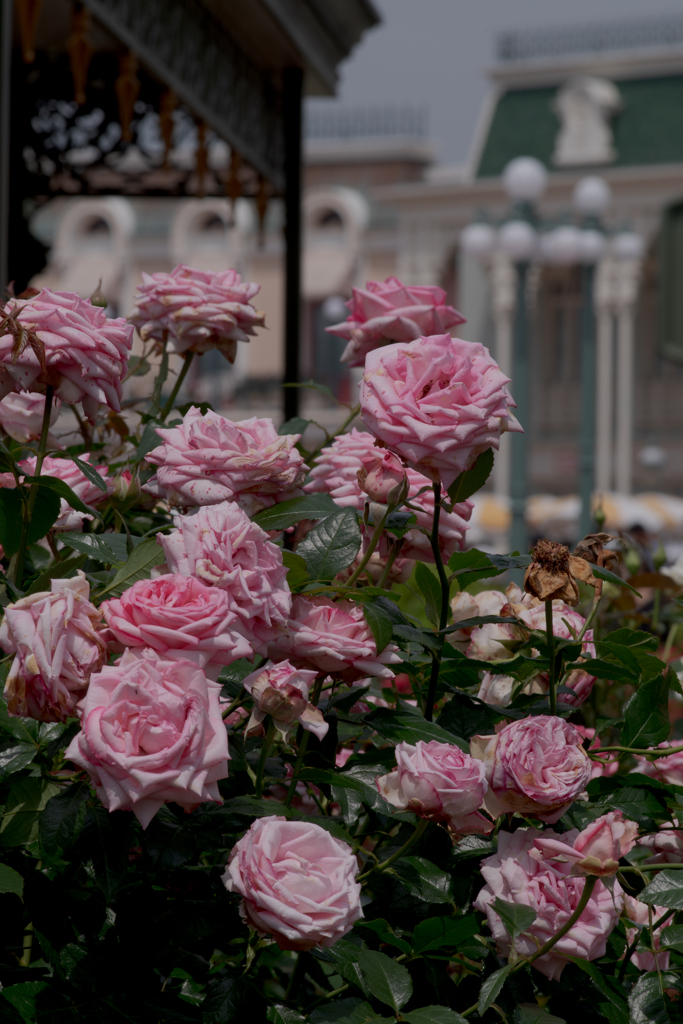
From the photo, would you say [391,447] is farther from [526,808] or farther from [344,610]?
[526,808]

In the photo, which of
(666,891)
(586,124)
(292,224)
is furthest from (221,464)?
(586,124)

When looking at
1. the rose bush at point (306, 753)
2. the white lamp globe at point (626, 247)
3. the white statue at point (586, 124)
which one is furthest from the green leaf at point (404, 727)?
the white statue at point (586, 124)

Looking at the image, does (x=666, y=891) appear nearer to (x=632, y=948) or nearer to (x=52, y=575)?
(x=632, y=948)

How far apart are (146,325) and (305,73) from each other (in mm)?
3413

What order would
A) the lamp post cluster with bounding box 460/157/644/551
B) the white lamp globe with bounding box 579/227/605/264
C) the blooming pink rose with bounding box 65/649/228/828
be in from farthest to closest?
the white lamp globe with bounding box 579/227/605/264 → the lamp post cluster with bounding box 460/157/644/551 → the blooming pink rose with bounding box 65/649/228/828

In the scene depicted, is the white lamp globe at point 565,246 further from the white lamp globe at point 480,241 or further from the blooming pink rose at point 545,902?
the blooming pink rose at point 545,902

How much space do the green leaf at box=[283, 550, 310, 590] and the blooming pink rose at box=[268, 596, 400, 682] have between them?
0.02 metres

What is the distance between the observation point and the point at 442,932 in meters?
0.79

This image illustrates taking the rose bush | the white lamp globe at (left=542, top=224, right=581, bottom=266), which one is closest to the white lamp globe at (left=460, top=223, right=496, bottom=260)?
the white lamp globe at (left=542, top=224, right=581, bottom=266)

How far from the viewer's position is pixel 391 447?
30.1 inches

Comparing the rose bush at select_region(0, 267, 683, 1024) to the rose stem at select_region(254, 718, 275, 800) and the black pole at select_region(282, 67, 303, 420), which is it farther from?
the black pole at select_region(282, 67, 303, 420)

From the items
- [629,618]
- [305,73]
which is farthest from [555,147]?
[629,618]

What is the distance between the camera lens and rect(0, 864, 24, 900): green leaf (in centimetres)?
73

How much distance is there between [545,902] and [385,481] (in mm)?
312
